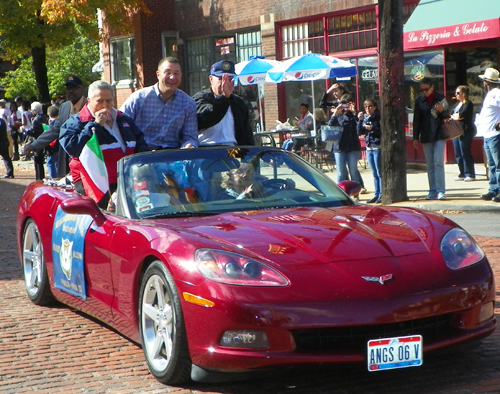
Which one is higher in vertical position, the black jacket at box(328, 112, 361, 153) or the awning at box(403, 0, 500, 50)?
the awning at box(403, 0, 500, 50)

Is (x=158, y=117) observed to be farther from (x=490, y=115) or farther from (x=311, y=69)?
(x=311, y=69)

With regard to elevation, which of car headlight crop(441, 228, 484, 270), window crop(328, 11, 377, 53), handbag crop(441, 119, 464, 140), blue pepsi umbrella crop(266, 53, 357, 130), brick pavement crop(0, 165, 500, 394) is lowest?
→ brick pavement crop(0, 165, 500, 394)

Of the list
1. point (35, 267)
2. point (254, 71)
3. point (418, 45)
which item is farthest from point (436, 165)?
point (35, 267)

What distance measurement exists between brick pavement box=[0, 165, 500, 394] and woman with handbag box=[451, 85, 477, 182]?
33.9ft

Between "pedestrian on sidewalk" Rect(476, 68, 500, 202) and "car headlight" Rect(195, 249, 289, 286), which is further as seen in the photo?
"pedestrian on sidewalk" Rect(476, 68, 500, 202)

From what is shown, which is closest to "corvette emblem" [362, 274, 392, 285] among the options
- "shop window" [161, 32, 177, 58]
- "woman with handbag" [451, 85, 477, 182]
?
"woman with handbag" [451, 85, 477, 182]

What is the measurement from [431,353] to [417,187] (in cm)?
1166

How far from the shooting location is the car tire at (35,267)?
6.79m

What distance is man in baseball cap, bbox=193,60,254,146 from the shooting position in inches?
318

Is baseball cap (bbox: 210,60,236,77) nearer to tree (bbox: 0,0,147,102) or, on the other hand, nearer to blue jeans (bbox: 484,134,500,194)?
blue jeans (bbox: 484,134,500,194)

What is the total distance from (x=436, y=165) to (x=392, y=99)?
51.3 inches

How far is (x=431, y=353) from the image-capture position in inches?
170

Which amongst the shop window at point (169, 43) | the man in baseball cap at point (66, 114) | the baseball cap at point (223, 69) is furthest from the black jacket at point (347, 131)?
the shop window at point (169, 43)

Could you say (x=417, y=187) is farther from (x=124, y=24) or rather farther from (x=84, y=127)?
(x=124, y=24)
